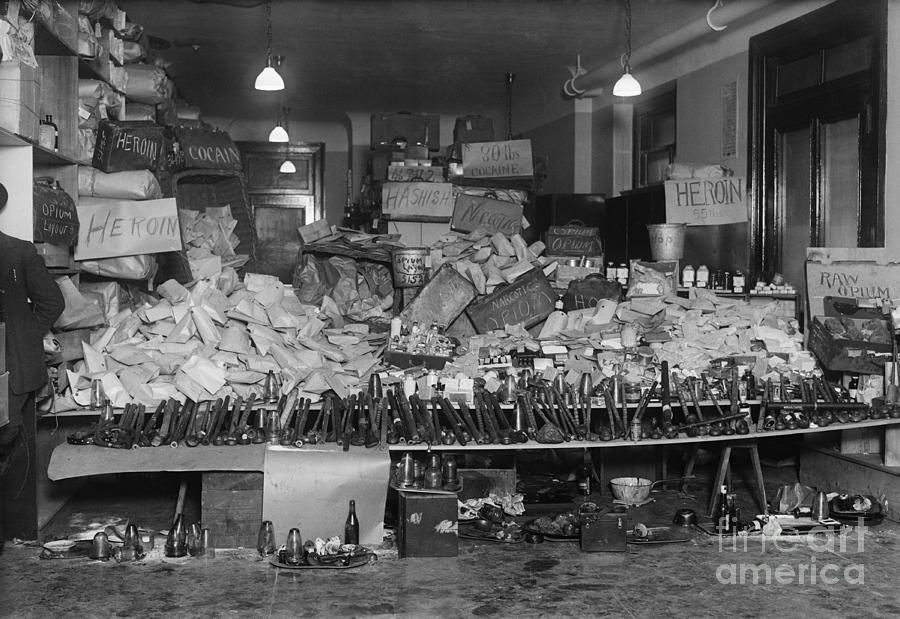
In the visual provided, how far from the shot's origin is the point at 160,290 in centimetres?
724

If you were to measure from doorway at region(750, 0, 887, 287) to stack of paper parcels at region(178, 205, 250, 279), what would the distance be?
14.9ft

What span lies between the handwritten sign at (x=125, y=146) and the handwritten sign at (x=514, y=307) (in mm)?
2727

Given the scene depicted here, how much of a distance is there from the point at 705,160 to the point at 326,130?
8.74 meters

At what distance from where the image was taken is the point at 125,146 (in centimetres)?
707

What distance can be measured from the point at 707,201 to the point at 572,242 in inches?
67.6

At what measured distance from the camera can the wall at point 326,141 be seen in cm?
1662

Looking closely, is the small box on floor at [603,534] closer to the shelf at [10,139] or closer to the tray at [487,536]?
the tray at [487,536]

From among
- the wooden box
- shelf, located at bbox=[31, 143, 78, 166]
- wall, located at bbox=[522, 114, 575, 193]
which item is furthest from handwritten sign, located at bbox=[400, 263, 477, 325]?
wall, located at bbox=[522, 114, 575, 193]

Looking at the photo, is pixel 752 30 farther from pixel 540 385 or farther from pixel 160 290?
pixel 160 290

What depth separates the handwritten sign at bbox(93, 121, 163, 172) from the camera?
700cm

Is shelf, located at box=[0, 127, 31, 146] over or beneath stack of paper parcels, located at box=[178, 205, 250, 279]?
over

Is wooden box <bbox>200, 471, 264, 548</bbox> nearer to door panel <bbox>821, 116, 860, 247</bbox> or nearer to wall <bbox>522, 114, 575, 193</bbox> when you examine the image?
door panel <bbox>821, 116, 860, 247</bbox>

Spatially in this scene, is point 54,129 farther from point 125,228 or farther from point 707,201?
point 707,201

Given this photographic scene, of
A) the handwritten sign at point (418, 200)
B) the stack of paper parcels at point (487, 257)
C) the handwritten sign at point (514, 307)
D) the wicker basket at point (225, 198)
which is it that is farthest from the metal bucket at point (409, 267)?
the wicker basket at point (225, 198)
